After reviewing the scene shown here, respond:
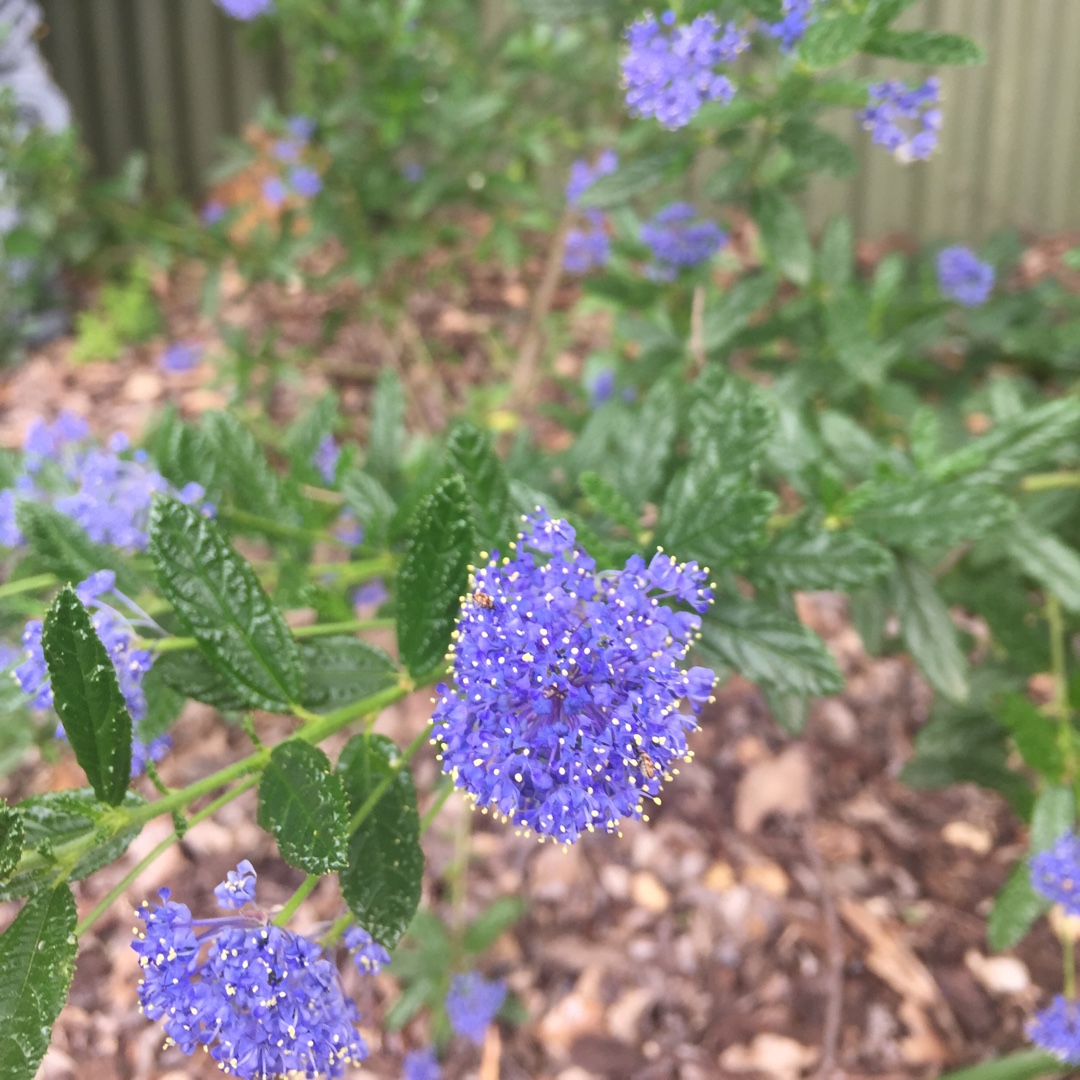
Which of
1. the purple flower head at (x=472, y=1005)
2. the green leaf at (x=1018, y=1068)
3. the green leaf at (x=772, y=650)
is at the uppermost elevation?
the green leaf at (x=772, y=650)

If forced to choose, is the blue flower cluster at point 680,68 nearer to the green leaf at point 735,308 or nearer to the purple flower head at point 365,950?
the green leaf at point 735,308

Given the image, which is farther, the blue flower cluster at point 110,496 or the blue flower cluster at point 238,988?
the blue flower cluster at point 110,496

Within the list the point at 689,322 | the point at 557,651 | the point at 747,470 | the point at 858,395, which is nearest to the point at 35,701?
the point at 557,651

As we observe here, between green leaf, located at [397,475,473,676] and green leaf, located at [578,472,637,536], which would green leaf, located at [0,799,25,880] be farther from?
green leaf, located at [578,472,637,536]

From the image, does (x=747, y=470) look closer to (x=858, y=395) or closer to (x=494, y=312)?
(x=858, y=395)

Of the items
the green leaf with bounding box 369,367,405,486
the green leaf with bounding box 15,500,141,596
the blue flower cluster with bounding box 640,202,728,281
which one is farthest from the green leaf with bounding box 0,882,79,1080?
the blue flower cluster with bounding box 640,202,728,281

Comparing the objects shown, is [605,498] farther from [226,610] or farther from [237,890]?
[237,890]

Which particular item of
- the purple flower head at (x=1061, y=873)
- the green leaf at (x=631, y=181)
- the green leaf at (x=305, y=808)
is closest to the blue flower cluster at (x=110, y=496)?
the green leaf at (x=305, y=808)

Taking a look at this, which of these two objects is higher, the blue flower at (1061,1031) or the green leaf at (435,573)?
the green leaf at (435,573)
